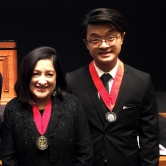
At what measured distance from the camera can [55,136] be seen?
1505 millimetres

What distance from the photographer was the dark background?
19.2ft

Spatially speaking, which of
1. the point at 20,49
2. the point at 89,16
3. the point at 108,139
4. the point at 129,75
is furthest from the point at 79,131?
the point at 20,49

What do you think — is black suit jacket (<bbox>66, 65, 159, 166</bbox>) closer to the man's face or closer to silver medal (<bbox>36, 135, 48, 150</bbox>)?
the man's face

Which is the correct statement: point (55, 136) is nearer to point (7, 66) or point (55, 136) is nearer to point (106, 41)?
point (106, 41)

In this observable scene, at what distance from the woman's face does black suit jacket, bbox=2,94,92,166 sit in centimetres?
9

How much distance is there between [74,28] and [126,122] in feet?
15.1

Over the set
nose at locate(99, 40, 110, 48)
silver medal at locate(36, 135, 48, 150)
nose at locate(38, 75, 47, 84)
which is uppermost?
nose at locate(99, 40, 110, 48)

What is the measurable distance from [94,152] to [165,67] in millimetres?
4896

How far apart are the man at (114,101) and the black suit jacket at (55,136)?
0.10 meters

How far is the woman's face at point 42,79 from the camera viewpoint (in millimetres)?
1518

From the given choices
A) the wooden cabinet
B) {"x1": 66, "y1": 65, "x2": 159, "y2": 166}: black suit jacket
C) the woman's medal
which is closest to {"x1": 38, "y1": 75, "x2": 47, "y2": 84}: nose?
the woman's medal

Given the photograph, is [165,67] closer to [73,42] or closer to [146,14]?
Result: [146,14]

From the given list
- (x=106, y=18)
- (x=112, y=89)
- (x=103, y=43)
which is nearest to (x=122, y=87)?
(x=112, y=89)

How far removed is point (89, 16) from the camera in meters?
1.61
